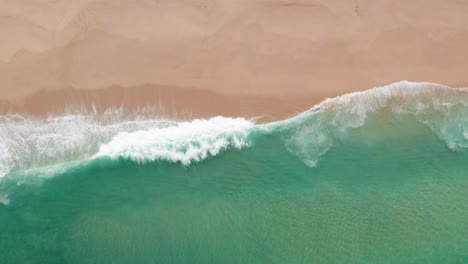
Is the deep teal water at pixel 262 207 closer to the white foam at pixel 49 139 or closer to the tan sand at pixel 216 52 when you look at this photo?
the white foam at pixel 49 139

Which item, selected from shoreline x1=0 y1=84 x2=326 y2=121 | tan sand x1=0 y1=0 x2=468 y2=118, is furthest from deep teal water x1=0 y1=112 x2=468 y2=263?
tan sand x1=0 y1=0 x2=468 y2=118

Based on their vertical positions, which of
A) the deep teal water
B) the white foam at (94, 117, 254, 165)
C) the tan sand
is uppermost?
the tan sand

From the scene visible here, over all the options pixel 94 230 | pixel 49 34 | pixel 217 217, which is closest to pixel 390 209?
pixel 217 217

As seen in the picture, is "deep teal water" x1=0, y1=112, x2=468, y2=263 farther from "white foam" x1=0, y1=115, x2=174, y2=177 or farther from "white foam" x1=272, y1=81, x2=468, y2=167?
"white foam" x1=0, y1=115, x2=174, y2=177

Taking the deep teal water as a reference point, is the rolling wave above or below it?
above

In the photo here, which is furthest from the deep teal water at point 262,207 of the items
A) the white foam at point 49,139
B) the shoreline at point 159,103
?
the shoreline at point 159,103

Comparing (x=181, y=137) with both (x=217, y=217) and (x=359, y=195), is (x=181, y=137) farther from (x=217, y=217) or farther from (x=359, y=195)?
(x=359, y=195)

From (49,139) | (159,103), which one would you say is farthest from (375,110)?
(49,139)
